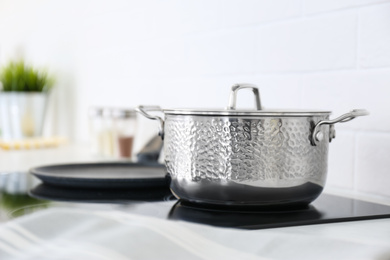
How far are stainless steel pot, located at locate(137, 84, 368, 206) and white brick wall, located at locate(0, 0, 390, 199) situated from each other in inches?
12.0

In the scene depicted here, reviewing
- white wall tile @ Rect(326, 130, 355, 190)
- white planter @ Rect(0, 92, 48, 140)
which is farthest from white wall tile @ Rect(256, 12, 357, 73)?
white planter @ Rect(0, 92, 48, 140)

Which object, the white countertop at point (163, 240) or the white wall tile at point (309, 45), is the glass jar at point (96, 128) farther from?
the white countertop at point (163, 240)

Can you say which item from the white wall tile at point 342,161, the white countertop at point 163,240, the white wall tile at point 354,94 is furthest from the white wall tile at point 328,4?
the white countertop at point 163,240

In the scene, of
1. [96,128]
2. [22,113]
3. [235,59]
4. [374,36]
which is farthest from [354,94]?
[22,113]

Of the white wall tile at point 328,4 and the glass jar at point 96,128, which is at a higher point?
the white wall tile at point 328,4

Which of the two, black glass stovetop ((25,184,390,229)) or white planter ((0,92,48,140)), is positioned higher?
white planter ((0,92,48,140))

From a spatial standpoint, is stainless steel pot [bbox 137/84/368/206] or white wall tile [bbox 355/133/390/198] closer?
stainless steel pot [bbox 137/84/368/206]

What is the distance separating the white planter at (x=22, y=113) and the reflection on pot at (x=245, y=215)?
145cm

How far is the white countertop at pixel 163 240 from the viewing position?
0.58 m

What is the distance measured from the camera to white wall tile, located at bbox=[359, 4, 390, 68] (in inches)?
39.6

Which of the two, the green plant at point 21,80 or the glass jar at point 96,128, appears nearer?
the glass jar at point 96,128

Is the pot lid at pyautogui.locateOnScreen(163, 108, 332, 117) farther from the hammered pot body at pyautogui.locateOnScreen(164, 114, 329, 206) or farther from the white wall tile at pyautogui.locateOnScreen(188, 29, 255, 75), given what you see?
the white wall tile at pyautogui.locateOnScreen(188, 29, 255, 75)

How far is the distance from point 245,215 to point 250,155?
0.08 m

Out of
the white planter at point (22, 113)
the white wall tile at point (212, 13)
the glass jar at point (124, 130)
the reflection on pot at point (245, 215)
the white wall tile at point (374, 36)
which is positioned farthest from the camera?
the white planter at point (22, 113)
